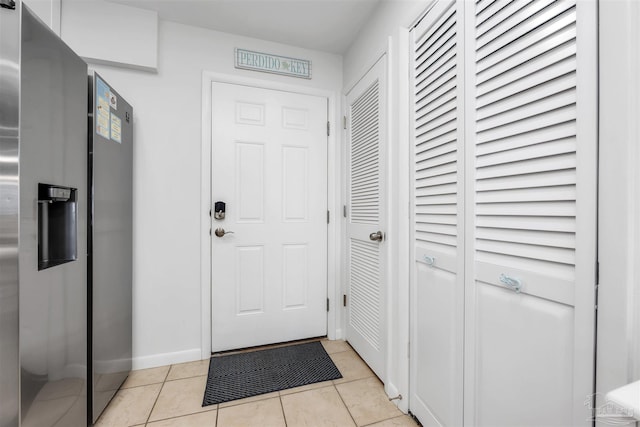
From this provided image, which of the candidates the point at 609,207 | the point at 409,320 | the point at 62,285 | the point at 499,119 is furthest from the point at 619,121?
the point at 62,285

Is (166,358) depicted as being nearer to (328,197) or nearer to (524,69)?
(328,197)

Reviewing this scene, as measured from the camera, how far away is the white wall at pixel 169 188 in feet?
6.27

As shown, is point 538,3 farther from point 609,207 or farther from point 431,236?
point 431,236

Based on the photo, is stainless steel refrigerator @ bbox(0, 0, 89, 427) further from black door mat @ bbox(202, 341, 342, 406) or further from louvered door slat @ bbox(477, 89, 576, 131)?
louvered door slat @ bbox(477, 89, 576, 131)

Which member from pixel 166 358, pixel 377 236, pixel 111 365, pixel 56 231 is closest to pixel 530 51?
pixel 377 236

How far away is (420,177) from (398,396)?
3.90 ft

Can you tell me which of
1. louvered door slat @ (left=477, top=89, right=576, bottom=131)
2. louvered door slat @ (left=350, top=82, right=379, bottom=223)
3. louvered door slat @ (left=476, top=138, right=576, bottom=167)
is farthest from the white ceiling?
louvered door slat @ (left=476, top=138, right=576, bottom=167)

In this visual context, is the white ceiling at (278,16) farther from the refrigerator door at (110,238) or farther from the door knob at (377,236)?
the door knob at (377,236)

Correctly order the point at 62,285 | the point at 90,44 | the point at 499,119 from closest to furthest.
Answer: the point at 499,119, the point at 62,285, the point at 90,44

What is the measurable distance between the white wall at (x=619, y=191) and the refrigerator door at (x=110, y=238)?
1.87 metres

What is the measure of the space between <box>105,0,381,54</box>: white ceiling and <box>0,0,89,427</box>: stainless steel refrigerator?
922 millimetres

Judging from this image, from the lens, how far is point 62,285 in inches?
Result: 44.8

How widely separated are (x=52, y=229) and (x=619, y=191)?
191 centimetres

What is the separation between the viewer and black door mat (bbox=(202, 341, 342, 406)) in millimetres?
1663
